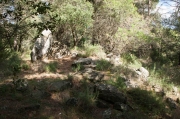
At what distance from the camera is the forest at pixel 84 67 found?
5246mm

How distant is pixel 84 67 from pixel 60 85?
2.50m

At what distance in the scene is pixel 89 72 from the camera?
862cm

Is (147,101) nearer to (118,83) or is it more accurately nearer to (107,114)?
(118,83)

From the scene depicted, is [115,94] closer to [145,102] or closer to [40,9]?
[145,102]

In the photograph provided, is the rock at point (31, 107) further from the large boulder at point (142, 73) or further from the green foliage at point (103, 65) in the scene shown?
the large boulder at point (142, 73)

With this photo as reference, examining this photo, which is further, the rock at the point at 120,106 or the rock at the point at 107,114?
the rock at the point at 120,106

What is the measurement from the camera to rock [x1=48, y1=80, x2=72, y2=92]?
22.3 feet

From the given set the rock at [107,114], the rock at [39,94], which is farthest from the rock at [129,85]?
the rock at [39,94]

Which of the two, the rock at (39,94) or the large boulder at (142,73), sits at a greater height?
the large boulder at (142,73)

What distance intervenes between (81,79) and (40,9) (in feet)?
14.8

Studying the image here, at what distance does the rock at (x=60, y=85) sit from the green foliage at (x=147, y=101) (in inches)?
100

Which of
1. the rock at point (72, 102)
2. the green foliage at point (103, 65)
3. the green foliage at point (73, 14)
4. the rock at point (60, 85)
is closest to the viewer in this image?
the rock at point (72, 102)

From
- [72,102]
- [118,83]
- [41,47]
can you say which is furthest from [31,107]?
[41,47]

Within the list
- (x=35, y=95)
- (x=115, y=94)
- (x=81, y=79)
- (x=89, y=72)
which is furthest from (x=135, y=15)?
(x=35, y=95)
